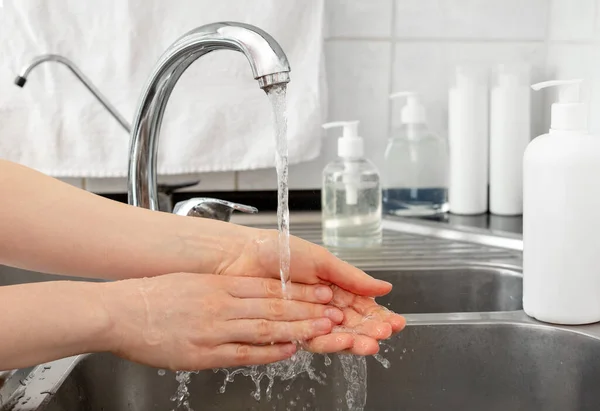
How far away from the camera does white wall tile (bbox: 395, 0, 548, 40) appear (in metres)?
1.22

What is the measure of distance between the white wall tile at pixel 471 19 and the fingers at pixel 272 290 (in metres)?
0.63

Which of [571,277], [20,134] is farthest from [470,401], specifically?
[20,134]

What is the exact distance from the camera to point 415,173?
1.22 meters

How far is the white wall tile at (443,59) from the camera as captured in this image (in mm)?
1236

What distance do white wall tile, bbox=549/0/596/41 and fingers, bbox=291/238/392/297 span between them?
580 millimetres

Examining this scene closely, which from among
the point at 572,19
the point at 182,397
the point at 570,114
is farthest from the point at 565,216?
the point at 572,19

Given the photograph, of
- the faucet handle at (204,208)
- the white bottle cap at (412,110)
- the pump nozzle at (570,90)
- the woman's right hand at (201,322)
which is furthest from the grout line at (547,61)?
the woman's right hand at (201,322)

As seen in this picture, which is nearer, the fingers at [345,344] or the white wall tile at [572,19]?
the fingers at [345,344]

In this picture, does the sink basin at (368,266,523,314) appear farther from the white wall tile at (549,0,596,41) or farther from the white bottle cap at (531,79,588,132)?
the white wall tile at (549,0,596,41)

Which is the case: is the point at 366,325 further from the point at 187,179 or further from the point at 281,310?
the point at 187,179

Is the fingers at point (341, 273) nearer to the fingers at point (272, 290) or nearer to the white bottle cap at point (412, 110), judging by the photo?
the fingers at point (272, 290)

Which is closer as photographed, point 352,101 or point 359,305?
point 359,305

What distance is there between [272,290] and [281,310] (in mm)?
38

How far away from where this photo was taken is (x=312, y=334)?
0.66 m
